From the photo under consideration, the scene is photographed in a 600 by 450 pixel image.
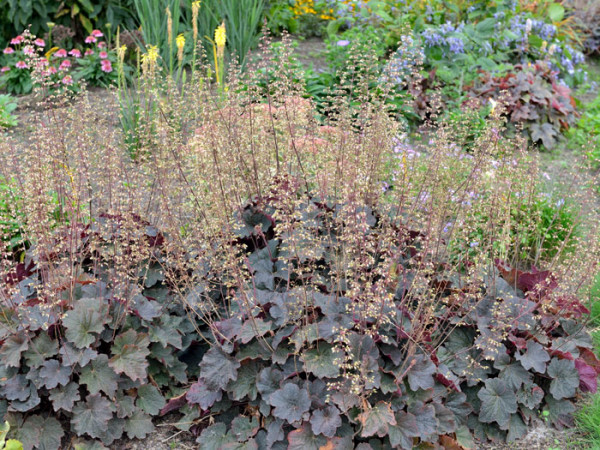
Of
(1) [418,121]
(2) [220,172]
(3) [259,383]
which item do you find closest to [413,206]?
(2) [220,172]

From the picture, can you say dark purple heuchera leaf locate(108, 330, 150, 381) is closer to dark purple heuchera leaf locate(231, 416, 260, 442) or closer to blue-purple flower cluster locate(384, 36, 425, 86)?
dark purple heuchera leaf locate(231, 416, 260, 442)

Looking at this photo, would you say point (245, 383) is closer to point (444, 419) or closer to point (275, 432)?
point (275, 432)

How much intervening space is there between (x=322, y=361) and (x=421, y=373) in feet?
1.45

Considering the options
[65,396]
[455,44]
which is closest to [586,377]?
[65,396]

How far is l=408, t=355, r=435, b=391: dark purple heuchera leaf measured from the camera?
105 inches

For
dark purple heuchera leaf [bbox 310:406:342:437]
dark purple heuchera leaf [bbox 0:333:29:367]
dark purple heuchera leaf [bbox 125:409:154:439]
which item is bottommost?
dark purple heuchera leaf [bbox 125:409:154:439]

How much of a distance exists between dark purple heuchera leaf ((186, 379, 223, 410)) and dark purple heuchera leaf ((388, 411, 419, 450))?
0.79m

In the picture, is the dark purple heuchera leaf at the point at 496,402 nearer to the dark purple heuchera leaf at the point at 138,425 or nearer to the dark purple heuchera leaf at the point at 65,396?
the dark purple heuchera leaf at the point at 138,425

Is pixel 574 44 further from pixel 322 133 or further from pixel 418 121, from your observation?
pixel 322 133

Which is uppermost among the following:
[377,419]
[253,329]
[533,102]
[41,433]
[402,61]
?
[402,61]

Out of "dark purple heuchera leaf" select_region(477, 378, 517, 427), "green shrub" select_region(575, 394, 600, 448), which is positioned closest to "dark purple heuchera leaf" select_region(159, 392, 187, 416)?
"dark purple heuchera leaf" select_region(477, 378, 517, 427)

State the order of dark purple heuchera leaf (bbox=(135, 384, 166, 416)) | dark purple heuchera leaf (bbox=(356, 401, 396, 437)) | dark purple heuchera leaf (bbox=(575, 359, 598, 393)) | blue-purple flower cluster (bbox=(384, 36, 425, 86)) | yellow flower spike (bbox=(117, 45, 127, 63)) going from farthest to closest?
yellow flower spike (bbox=(117, 45, 127, 63)) → blue-purple flower cluster (bbox=(384, 36, 425, 86)) → dark purple heuchera leaf (bbox=(575, 359, 598, 393)) → dark purple heuchera leaf (bbox=(135, 384, 166, 416)) → dark purple heuchera leaf (bbox=(356, 401, 396, 437))

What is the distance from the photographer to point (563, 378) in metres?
2.99

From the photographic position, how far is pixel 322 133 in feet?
13.5
